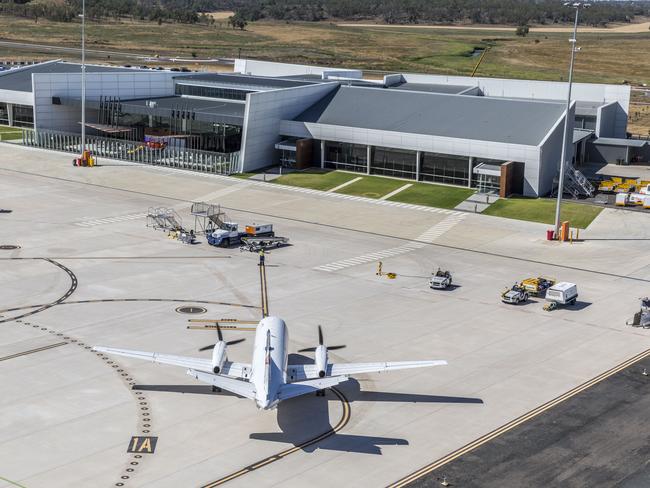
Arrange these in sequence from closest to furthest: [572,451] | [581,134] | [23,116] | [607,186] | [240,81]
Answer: [572,451] < [607,186] < [581,134] < [240,81] < [23,116]

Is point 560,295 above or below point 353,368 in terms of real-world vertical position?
below

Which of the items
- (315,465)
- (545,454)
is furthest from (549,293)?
(315,465)

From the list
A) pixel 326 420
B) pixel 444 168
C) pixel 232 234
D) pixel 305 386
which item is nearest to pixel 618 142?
pixel 444 168

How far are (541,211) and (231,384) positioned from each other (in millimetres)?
65569

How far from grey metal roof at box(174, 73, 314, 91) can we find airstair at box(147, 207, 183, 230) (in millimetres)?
47699

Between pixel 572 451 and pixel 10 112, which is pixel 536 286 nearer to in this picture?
pixel 572 451

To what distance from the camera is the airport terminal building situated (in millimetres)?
117562

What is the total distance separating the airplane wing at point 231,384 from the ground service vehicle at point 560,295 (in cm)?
3246

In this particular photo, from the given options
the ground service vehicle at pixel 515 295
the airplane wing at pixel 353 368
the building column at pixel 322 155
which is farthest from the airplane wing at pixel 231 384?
the building column at pixel 322 155

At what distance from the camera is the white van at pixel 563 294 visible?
7388cm

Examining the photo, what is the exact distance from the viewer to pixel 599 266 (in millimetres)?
87312

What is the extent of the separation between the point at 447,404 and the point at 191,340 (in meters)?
18.6

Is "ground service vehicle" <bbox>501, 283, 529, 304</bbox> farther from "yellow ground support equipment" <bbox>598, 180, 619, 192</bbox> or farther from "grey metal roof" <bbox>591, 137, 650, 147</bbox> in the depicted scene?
"grey metal roof" <bbox>591, 137, 650, 147</bbox>

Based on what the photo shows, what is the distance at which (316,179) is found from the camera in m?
123
